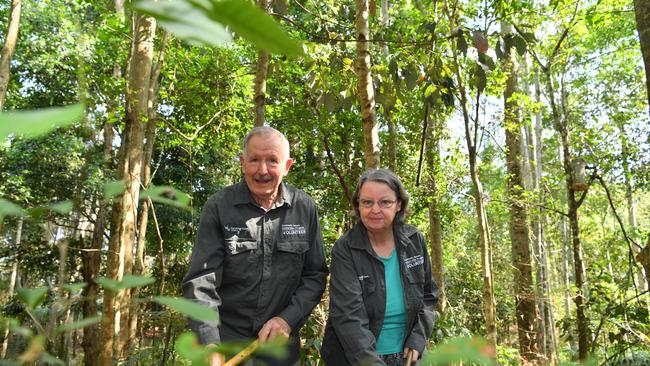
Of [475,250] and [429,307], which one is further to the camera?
[475,250]

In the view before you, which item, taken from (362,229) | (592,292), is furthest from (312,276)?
(592,292)

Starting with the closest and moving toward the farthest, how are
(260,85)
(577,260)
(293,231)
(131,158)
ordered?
(293,231) → (260,85) → (131,158) → (577,260)

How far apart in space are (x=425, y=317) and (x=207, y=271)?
3.60 ft

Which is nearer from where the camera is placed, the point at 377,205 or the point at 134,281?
the point at 134,281

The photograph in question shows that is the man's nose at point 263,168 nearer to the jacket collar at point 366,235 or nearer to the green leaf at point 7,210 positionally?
the jacket collar at point 366,235

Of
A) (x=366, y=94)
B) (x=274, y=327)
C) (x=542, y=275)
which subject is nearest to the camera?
(x=274, y=327)

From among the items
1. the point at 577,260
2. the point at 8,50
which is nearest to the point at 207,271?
the point at 577,260

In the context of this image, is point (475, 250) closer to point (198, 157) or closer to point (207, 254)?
point (198, 157)

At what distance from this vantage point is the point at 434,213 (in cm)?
947

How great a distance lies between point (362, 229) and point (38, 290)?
2.17 metres

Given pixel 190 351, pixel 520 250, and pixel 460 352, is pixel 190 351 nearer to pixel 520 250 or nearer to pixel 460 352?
pixel 460 352

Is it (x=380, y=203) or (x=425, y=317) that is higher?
(x=380, y=203)

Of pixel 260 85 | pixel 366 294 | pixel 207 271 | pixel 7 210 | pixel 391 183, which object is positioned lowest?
pixel 366 294

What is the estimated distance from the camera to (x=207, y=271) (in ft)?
7.32
